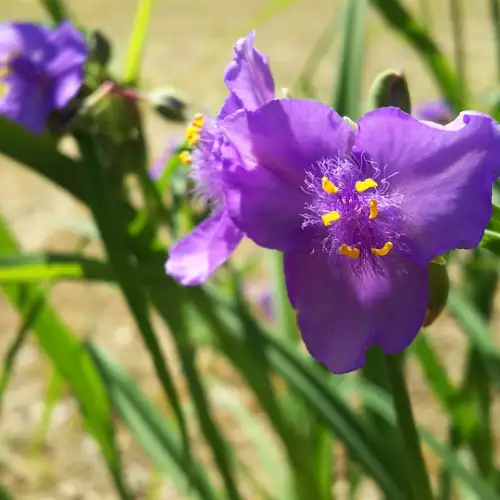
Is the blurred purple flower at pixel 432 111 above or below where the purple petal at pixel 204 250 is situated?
below

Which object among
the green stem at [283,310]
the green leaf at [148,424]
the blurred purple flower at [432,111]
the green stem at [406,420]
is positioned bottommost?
the green leaf at [148,424]

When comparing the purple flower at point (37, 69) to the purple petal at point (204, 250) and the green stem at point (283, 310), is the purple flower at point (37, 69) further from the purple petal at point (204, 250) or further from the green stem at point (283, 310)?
the green stem at point (283, 310)

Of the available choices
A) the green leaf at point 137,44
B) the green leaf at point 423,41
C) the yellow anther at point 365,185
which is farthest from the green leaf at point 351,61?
the yellow anther at point 365,185

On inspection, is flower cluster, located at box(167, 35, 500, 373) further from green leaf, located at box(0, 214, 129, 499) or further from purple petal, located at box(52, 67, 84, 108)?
green leaf, located at box(0, 214, 129, 499)

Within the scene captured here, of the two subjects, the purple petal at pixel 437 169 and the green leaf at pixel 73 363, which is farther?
the green leaf at pixel 73 363

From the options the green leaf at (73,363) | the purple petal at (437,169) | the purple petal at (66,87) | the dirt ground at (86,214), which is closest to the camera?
the purple petal at (437,169)

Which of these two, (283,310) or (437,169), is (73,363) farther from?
(437,169)

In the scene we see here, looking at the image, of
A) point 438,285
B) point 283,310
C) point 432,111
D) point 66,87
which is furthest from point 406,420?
point 432,111

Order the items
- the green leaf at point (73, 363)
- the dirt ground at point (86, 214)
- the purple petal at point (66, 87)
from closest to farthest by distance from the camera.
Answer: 1. the purple petal at point (66, 87)
2. the green leaf at point (73, 363)
3. the dirt ground at point (86, 214)
